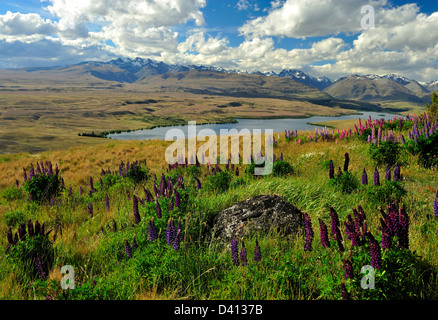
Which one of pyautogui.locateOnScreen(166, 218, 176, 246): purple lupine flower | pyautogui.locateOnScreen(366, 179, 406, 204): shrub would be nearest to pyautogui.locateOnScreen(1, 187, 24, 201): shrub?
pyautogui.locateOnScreen(166, 218, 176, 246): purple lupine flower

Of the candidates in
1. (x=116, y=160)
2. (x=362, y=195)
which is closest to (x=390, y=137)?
(x=362, y=195)

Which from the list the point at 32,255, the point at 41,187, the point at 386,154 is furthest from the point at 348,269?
the point at 41,187

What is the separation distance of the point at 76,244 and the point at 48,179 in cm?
536

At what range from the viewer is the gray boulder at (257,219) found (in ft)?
15.6

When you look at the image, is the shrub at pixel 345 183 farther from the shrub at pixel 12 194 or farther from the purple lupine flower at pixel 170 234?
the shrub at pixel 12 194

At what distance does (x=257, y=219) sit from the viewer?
16.5 feet

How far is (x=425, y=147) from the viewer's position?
9234mm

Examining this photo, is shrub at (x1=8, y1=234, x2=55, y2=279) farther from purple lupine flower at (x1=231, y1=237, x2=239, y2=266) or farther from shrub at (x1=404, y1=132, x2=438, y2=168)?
shrub at (x1=404, y1=132, x2=438, y2=168)

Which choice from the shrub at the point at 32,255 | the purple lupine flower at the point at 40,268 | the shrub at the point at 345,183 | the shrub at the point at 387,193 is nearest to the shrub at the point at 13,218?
the shrub at the point at 32,255

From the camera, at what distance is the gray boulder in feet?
15.6

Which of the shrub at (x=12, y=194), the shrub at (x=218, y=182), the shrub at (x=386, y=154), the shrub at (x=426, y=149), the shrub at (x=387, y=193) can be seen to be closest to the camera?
the shrub at (x=387, y=193)
